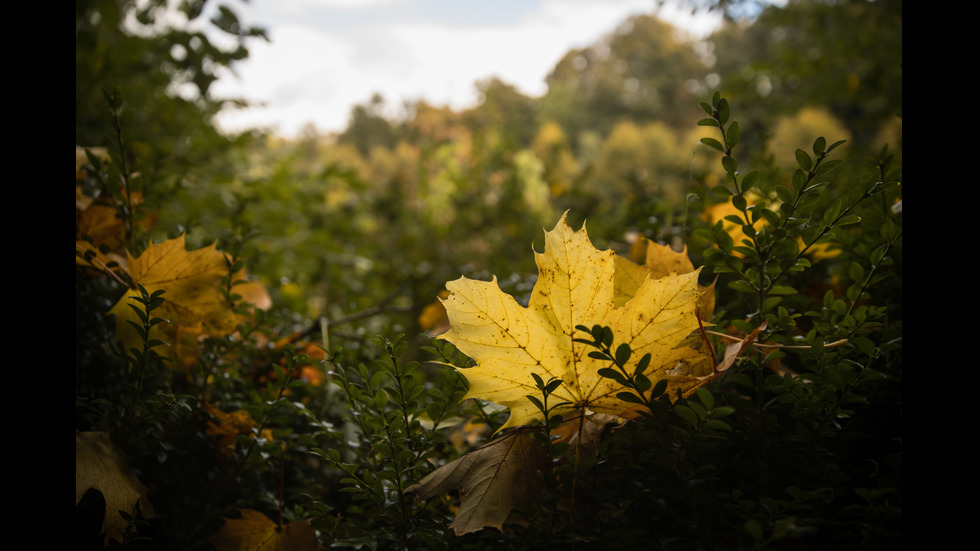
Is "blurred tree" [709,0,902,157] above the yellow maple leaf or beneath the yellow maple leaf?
above

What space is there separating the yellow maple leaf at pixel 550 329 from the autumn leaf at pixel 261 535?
0.74 ft

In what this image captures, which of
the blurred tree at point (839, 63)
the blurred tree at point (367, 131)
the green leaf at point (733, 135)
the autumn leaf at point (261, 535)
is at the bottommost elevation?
the autumn leaf at point (261, 535)

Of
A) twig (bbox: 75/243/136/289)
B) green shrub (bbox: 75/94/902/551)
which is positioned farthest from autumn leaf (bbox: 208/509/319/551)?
twig (bbox: 75/243/136/289)

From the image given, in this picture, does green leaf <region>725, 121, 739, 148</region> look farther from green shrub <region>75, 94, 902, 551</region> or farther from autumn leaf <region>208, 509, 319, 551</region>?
autumn leaf <region>208, 509, 319, 551</region>

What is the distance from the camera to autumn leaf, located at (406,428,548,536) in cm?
43

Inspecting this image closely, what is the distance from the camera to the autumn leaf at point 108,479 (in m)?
0.47

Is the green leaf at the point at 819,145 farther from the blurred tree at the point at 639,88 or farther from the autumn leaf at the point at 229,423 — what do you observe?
the blurred tree at the point at 639,88

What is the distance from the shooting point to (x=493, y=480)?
1.48 ft

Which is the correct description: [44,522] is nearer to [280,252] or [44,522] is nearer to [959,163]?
[959,163]

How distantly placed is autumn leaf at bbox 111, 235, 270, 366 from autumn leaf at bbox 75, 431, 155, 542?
0.11 m

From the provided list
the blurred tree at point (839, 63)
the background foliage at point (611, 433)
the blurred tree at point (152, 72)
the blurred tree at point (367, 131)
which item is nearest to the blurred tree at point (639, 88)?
the blurred tree at point (367, 131)

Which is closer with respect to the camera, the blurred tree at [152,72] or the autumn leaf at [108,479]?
the autumn leaf at [108,479]

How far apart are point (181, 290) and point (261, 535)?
0.28 meters

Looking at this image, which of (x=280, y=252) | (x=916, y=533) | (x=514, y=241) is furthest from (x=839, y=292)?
(x=514, y=241)
